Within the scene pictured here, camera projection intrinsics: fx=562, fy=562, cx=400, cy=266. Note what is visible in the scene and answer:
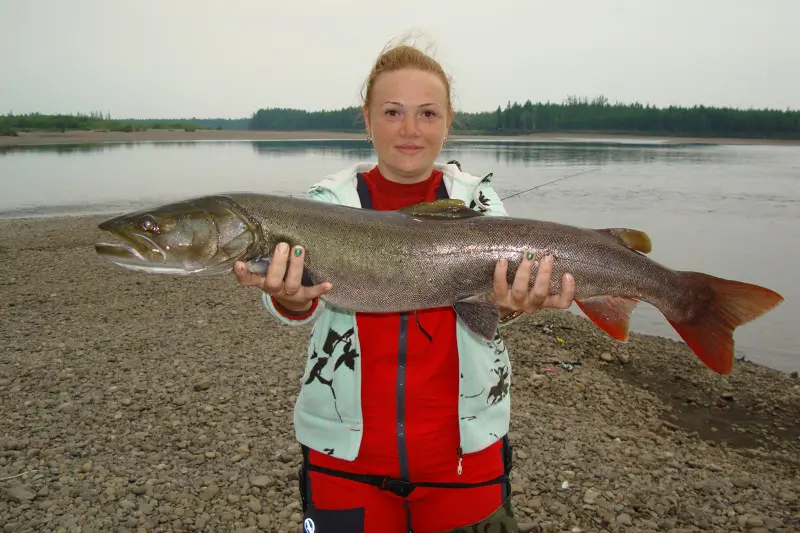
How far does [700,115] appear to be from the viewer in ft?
357

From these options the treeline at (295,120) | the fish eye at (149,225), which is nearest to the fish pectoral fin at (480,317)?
the fish eye at (149,225)

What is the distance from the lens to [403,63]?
10.9 feet

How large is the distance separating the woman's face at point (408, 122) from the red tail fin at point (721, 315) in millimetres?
1654

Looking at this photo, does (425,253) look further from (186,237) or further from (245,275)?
(186,237)

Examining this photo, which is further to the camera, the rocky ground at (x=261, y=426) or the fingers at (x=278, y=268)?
the rocky ground at (x=261, y=426)

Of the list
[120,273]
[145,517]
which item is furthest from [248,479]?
[120,273]

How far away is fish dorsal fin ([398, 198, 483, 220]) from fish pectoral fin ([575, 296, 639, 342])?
0.83 metres

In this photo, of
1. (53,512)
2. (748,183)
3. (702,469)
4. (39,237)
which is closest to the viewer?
(53,512)

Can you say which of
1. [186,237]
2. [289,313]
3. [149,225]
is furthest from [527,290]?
[149,225]

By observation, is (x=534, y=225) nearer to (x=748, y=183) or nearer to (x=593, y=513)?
(x=593, y=513)

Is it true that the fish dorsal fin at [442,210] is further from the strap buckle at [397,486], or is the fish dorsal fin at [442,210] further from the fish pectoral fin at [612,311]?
the strap buckle at [397,486]

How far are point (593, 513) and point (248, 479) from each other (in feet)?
9.02

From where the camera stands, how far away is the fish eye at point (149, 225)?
9.84 feet

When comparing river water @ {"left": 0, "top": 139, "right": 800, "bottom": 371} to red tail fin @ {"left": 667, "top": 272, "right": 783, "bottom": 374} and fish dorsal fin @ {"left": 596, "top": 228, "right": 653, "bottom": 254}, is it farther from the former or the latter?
fish dorsal fin @ {"left": 596, "top": 228, "right": 653, "bottom": 254}
